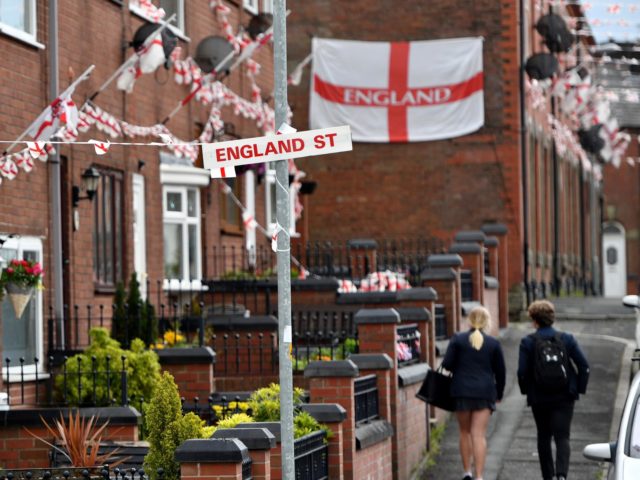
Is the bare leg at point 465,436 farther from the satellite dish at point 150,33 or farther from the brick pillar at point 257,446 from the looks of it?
the satellite dish at point 150,33

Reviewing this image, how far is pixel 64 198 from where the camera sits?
18172 millimetres

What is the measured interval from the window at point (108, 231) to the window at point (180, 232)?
1997 millimetres

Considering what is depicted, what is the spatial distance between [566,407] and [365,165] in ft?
62.0

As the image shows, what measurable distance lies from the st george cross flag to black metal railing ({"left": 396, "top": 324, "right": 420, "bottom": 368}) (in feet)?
48.3

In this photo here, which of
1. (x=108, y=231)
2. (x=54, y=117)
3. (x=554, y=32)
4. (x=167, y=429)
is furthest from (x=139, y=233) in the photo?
(x=554, y=32)

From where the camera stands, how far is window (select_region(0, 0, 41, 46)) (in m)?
16.5

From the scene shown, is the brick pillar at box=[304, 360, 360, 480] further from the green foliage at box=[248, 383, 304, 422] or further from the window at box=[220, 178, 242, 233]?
the window at box=[220, 178, 242, 233]

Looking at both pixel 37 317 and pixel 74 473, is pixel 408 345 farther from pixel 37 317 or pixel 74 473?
pixel 74 473

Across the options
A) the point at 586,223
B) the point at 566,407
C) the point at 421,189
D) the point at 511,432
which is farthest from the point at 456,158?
the point at 586,223

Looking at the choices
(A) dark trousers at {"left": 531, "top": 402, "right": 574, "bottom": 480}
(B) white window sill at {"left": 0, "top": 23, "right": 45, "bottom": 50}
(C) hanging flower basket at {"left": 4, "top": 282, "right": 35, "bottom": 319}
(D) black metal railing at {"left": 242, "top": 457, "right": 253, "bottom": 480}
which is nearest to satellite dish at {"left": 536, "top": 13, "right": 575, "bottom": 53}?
(B) white window sill at {"left": 0, "top": 23, "right": 45, "bottom": 50}

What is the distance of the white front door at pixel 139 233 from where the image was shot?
20797 millimetres

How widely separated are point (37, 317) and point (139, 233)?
161 inches

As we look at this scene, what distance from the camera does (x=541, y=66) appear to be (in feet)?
102

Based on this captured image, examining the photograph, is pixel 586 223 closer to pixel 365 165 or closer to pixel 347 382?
pixel 365 165
